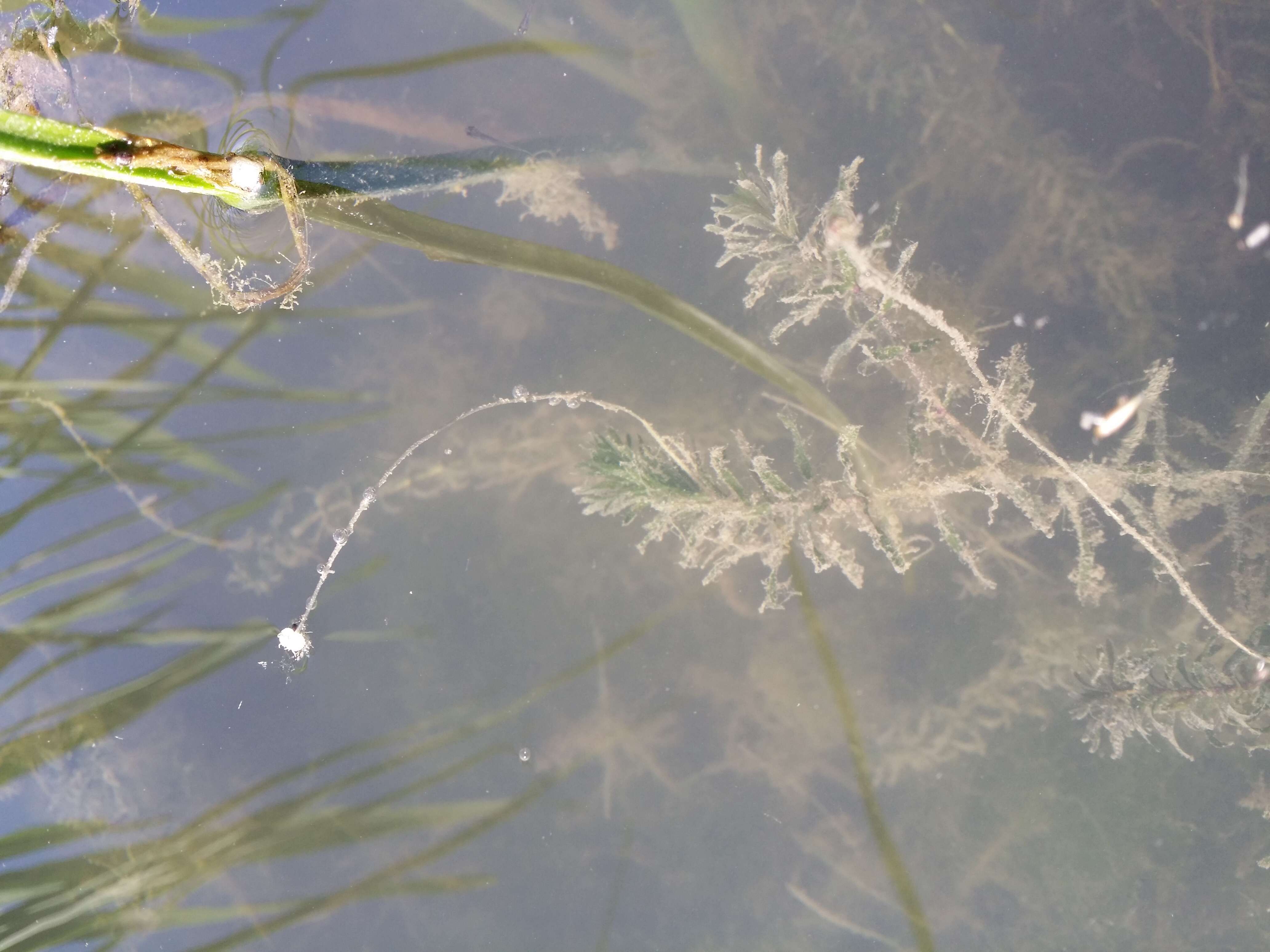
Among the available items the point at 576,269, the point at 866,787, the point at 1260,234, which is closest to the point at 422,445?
the point at 576,269

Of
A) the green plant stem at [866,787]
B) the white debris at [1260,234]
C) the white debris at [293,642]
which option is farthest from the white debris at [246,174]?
the white debris at [1260,234]

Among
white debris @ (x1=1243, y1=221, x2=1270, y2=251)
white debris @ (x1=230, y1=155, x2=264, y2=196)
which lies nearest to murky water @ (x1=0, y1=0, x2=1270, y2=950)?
white debris @ (x1=1243, y1=221, x2=1270, y2=251)

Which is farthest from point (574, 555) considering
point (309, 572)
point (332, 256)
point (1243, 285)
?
point (1243, 285)

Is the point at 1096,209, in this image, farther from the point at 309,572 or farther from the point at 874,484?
the point at 309,572

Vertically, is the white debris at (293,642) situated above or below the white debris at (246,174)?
below

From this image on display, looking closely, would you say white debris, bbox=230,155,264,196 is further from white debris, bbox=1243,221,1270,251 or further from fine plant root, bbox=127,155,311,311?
white debris, bbox=1243,221,1270,251

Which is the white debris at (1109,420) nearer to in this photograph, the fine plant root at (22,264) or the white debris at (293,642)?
the white debris at (293,642)

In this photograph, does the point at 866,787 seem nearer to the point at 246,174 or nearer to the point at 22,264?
the point at 246,174
